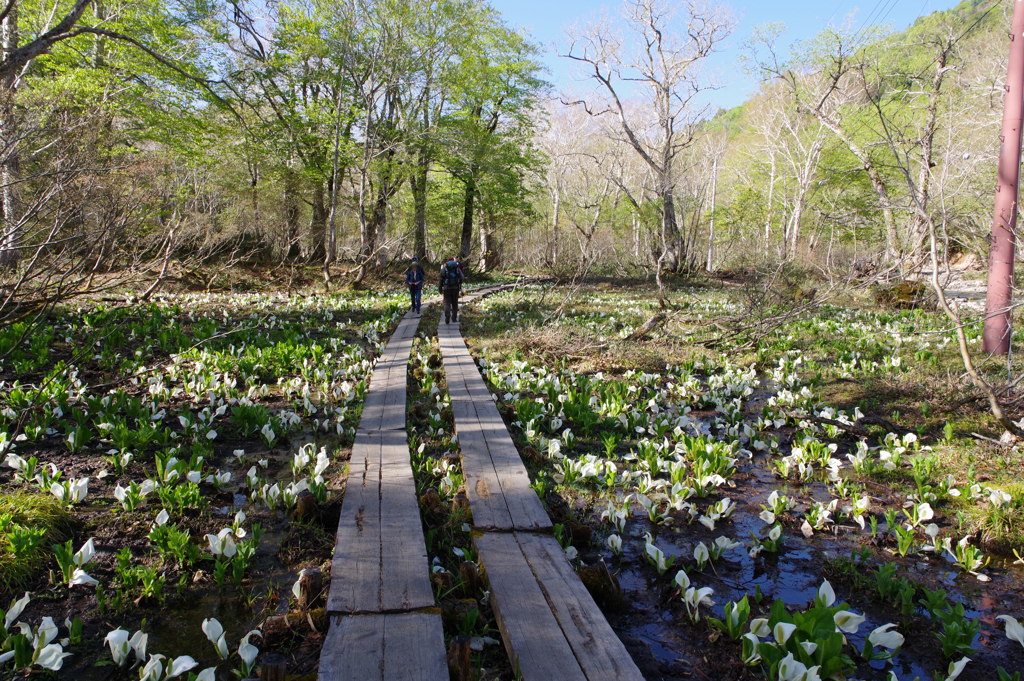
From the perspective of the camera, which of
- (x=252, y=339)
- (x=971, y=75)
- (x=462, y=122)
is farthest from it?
(x=971, y=75)

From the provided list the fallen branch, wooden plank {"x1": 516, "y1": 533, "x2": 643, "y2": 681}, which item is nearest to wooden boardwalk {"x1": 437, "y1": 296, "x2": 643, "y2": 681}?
wooden plank {"x1": 516, "y1": 533, "x2": 643, "y2": 681}

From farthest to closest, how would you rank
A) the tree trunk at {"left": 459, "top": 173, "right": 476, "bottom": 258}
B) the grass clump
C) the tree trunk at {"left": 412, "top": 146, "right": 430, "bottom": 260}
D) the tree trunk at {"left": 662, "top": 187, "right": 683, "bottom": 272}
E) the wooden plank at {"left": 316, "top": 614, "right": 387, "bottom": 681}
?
the tree trunk at {"left": 459, "top": 173, "right": 476, "bottom": 258}
the tree trunk at {"left": 412, "top": 146, "right": 430, "bottom": 260}
the tree trunk at {"left": 662, "top": 187, "right": 683, "bottom": 272}
the grass clump
the wooden plank at {"left": 316, "top": 614, "right": 387, "bottom": 681}

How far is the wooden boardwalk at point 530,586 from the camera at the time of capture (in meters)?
2.08

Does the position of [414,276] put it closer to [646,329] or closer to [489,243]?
[646,329]

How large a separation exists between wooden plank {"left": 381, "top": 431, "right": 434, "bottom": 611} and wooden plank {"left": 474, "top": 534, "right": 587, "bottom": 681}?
12.3 inches

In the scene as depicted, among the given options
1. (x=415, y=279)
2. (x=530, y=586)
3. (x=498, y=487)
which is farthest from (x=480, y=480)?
(x=415, y=279)

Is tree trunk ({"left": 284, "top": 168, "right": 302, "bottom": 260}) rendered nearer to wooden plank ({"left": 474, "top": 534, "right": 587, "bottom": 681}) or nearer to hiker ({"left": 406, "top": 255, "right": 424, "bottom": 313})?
hiker ({"left": 406, "top": 255, "right": 424, "bottom": 313})

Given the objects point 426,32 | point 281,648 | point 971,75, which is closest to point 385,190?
point 426,32

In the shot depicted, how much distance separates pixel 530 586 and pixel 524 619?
25 cm

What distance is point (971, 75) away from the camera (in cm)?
2822

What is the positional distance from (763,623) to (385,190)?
24779 mm

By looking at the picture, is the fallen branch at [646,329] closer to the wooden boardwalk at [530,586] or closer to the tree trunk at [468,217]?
the wooden boardwalk at [530,586]

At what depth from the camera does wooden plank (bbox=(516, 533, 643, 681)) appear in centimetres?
205

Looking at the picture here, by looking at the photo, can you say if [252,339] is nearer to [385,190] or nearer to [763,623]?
[763,623]
